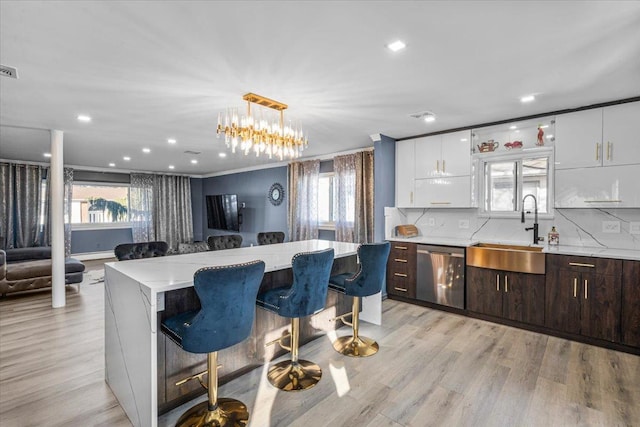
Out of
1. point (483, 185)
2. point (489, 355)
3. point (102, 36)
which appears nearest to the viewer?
point (102, 36)

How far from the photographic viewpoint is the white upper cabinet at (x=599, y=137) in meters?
3.07

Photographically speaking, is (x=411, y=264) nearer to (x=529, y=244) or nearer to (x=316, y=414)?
(x=529, y=244)

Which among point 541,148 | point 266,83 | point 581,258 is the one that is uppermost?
point 266,83

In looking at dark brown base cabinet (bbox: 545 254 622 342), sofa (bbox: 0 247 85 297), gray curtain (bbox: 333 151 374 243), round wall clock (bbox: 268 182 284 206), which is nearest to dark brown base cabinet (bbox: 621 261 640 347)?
dark brown base cabinet (bbox: 545 254 622 342)

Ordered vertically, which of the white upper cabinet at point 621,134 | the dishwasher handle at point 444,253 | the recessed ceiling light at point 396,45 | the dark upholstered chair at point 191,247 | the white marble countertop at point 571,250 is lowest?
the dark upholstered chair at point 191,247

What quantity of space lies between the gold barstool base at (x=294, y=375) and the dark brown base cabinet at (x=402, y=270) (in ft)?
7.06

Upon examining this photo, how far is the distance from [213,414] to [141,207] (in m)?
8.36

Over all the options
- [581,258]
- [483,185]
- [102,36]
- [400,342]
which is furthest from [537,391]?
[102,36]

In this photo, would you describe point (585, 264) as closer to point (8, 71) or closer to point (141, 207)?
point (8, 71)

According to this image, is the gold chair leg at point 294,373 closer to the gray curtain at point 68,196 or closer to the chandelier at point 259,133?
the chandelier at point 259,133

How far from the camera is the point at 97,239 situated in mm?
8492

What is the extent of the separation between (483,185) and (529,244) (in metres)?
0.92

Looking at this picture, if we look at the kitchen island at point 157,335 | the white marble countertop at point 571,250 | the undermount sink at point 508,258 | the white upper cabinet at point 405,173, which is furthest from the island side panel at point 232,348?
the white upper cabinet at point 405,173

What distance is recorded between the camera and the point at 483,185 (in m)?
4.14
